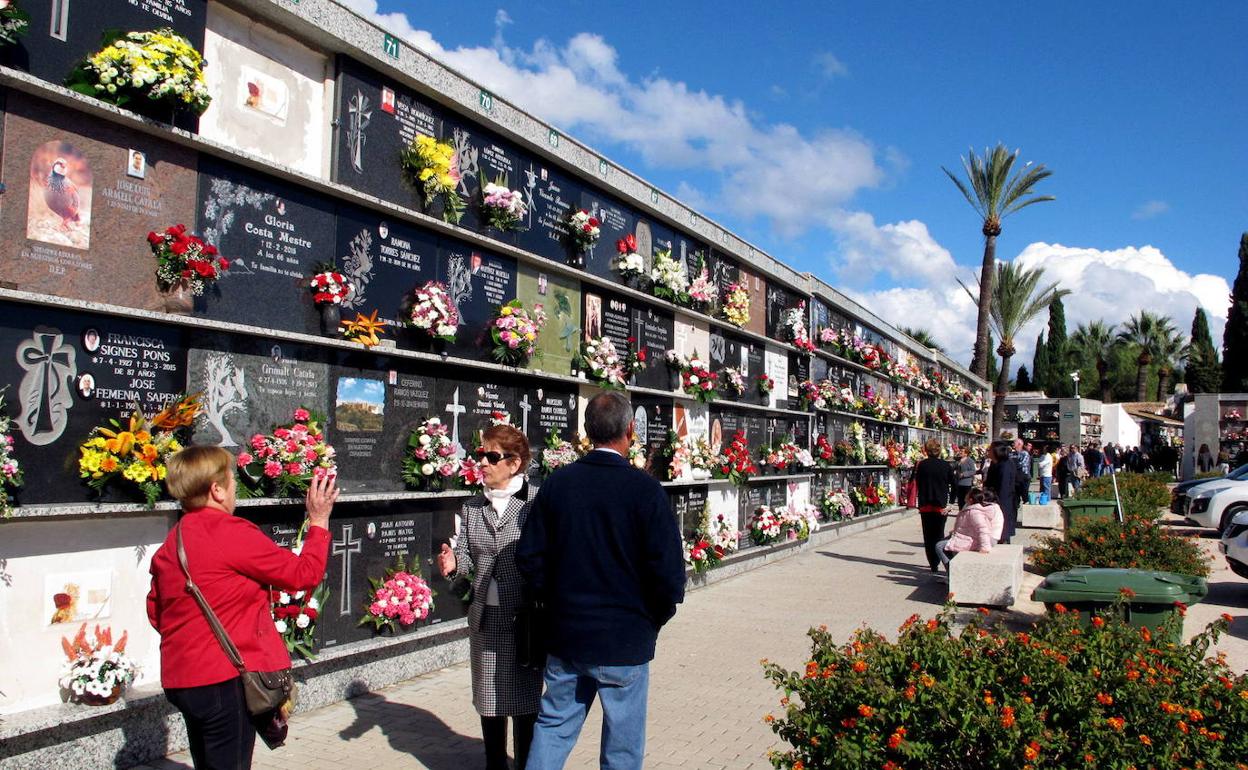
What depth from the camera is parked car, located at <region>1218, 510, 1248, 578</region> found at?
10.6 metres

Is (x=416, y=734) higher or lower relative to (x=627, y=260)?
lower

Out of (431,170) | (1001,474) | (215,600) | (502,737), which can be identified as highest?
(431,170)

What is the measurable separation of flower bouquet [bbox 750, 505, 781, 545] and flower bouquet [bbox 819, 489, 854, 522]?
3243 mm

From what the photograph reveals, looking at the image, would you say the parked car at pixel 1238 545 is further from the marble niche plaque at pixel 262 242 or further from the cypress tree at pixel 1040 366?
the cypress tree at pixel 1040 366

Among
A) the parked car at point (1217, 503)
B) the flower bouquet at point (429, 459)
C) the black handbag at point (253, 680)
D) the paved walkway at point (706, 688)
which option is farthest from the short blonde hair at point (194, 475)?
the parked car at point (1217, 503)

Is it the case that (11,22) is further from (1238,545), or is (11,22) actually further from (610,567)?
(1238,545)

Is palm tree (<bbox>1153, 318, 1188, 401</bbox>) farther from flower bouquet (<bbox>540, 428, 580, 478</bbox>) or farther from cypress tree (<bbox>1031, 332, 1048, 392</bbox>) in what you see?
flower bouquet (<bbox>540, 428, 580, 478</bbox>)

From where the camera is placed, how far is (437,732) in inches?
207

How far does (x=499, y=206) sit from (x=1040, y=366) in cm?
7078

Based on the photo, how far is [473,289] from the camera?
7.23m

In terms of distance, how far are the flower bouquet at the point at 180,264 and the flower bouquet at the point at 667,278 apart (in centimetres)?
576

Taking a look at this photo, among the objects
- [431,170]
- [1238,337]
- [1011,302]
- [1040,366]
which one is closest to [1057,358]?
[1040,366]

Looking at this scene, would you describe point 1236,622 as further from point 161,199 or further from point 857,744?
point 161,199

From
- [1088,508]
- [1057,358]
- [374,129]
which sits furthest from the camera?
[1057,358]
